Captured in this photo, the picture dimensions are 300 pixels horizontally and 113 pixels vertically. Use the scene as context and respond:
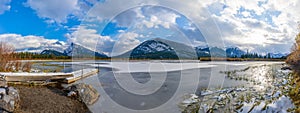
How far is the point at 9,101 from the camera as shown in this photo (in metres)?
7.08

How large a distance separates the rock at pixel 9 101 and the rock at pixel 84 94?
284cm

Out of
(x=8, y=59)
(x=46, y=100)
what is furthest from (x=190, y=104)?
(x=8, y=59)

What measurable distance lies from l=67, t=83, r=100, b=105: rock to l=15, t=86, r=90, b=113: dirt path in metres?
0.36

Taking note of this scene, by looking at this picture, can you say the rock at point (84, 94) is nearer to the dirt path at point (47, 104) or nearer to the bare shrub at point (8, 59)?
the dirt path at point (47, 104)

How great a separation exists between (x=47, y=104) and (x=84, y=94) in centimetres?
216

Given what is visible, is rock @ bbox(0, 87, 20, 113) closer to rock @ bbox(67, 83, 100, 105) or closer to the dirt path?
the dirt path

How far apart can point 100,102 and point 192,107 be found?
3959mm

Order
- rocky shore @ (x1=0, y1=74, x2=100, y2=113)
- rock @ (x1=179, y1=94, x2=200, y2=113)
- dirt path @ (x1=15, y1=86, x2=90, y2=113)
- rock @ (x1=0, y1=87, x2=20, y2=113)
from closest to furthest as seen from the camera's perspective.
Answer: rock @ (x1=0, y1=87, x2=20, y2=113) → rocky shore @ (x1=0, y1=74, x2=100, y2=113) → dirt path @ (x1=15, y1=86, x2=90, y2=113) → rock @ (x1=179, y1=94, x2=200, y2=113)

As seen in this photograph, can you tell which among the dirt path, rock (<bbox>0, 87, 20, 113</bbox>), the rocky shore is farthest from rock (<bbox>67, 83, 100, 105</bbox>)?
rock (<bbox>0, 87, 20, 113</bbox>)

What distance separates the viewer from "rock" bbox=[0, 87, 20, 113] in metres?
6.79

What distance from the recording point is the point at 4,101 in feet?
22.9

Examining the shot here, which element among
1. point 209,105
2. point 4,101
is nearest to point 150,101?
point 209,105

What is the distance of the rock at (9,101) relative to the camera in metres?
6.79

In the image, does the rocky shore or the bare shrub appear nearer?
the rocky shore
